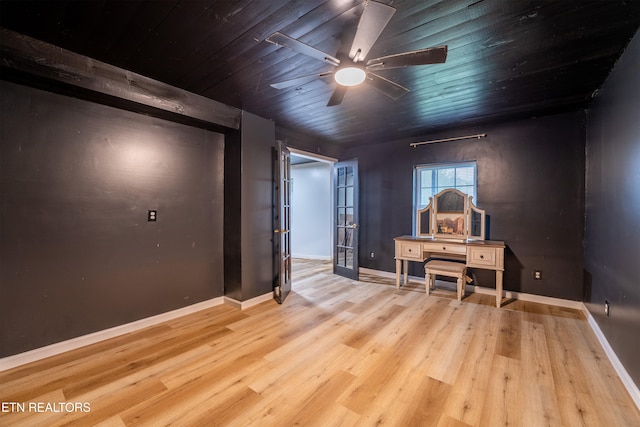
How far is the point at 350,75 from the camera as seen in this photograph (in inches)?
76.2

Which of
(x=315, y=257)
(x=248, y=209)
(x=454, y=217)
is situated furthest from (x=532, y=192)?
(x=315, y=257)

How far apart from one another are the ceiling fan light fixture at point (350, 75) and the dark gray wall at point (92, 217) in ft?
6.71

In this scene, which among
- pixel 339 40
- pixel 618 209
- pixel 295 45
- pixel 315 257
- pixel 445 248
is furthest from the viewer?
pixel 315 257

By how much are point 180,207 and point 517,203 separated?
441cm

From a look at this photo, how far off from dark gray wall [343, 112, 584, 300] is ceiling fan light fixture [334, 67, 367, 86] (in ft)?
9.02

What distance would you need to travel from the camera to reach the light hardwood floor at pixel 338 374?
5.23 feet

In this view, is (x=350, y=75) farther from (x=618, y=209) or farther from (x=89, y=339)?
(x=89, y=339)

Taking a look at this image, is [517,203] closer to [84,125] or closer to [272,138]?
[272,138]

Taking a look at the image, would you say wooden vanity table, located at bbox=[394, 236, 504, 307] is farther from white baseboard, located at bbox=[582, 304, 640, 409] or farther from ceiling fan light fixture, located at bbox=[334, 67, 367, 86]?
ceiling fan light fixture, located at bbox=[334, 67, 367, 86]

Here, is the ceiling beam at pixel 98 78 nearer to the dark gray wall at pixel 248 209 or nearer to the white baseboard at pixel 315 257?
the dark gray wall at pixel 248 209

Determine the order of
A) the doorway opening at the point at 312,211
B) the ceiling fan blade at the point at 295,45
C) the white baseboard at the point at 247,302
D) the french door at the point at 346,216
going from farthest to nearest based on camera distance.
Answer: the doorway opening at the point at 312,211
the french door at the point at 346,216
the white baseboard at the point at 247,302
the ceiling fan blade at the point at 295,45

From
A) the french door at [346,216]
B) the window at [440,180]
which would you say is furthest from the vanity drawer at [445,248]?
the french door at [346,216]

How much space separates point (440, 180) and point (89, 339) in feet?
15.9

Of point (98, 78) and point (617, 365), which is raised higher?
point (98, 78)
